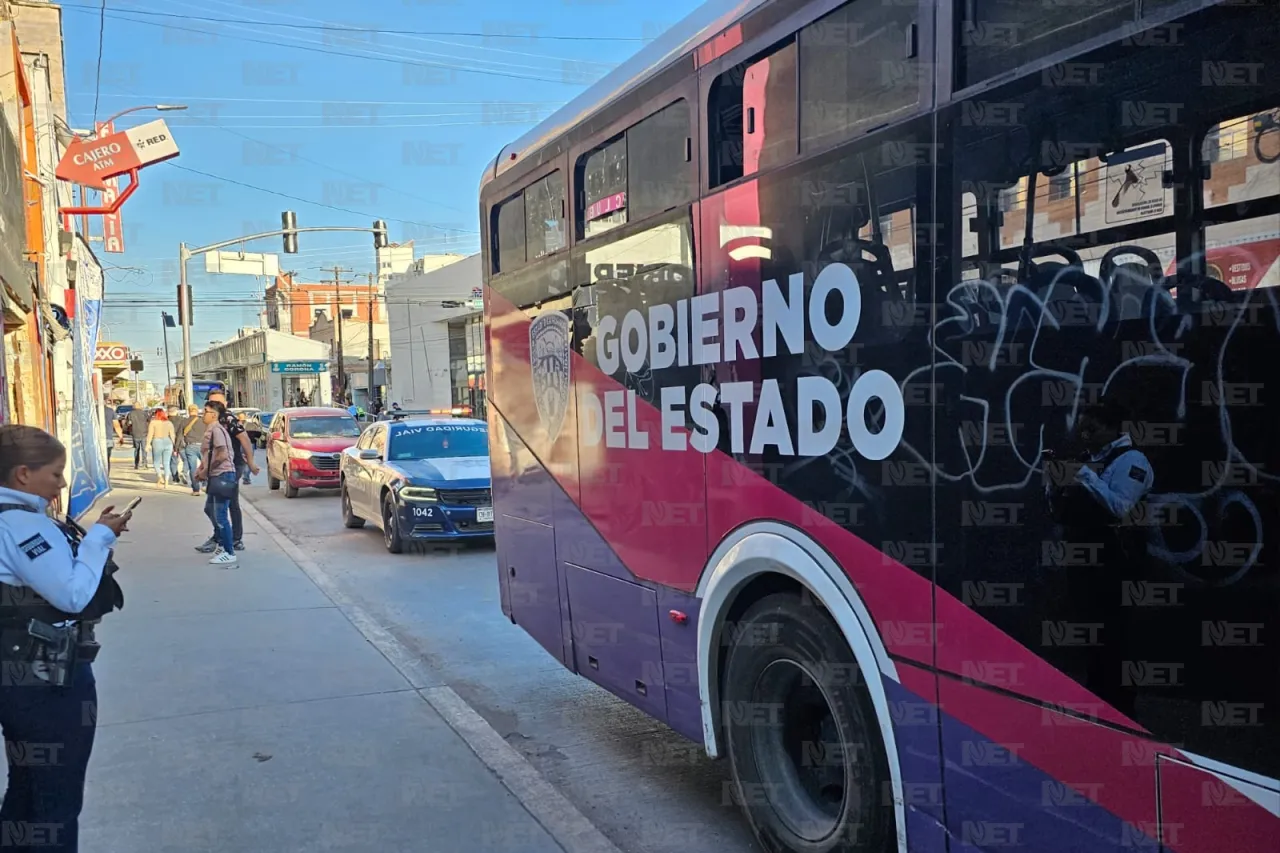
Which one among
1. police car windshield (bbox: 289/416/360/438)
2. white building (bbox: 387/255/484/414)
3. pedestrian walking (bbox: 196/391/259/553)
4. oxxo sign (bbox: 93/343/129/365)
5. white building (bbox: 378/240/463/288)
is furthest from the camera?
white building (bbox: 378/240/463/288)

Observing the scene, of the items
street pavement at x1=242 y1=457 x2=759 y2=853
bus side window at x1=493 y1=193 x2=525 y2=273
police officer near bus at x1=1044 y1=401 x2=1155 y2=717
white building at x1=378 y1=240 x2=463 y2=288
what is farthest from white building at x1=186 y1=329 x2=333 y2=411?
police officer near bus at x1=1044 y1=401 x2=1155 y2=717

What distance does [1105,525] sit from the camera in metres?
2.19

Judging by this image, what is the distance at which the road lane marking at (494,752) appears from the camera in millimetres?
3846

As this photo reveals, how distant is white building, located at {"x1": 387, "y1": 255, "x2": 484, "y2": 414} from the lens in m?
45.8

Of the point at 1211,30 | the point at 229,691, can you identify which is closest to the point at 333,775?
the point at 229,691

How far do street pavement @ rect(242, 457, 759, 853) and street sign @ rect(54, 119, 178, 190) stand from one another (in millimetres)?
9193

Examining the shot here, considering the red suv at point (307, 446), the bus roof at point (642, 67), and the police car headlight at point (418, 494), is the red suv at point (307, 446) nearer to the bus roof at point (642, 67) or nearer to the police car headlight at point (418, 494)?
the police car headlight at point (418, 494)

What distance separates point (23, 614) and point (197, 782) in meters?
2.00

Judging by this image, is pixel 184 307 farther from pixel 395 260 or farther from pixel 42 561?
pixel 395 260

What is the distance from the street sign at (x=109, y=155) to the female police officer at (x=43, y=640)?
572 inches

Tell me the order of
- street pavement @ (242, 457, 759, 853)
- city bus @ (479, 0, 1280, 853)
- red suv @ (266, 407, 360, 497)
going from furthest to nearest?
red suv @ (266, 407, 360, 497), street pavement @ (242, 457, 759, 853), city bus @ (479, 0, 1280, 853)

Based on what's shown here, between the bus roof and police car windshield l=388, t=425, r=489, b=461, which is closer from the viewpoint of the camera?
the bus roof

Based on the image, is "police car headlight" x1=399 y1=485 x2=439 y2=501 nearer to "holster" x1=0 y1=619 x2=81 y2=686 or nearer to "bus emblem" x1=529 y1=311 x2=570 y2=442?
"bus emblem" x1=529 y1=311 x2=570 y2=442

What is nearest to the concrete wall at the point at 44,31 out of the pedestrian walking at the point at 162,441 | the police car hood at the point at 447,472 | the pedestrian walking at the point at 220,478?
the pedestrian walking at the point at 162,441
